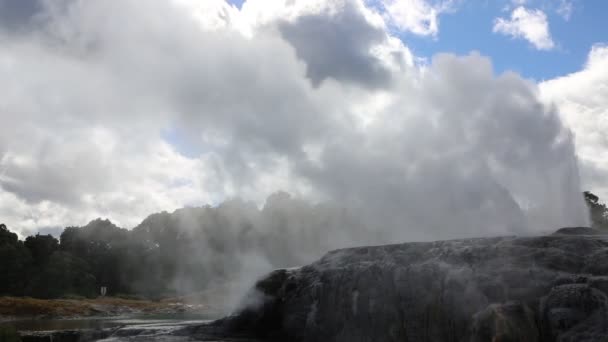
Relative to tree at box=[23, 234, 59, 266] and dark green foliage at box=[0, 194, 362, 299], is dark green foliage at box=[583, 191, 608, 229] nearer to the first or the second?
dark green foliage at box=[0, 194, 362, 299]

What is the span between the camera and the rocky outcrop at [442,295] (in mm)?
14594

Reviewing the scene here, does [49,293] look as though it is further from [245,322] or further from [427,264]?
[427,264]

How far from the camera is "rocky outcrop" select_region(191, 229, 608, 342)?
1459cm

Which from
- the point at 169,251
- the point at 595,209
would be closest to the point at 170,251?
the point at 169,251

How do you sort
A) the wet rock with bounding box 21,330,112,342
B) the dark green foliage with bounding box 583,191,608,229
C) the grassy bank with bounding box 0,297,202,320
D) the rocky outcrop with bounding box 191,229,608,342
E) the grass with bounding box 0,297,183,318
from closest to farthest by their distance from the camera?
the rocky outcrop with bounding box 191,229,608,342 < the wet rock with bounding box 21,330,112,342 < the grassy bank with bounding box 0,297,202,320 < the grass with bounding box 0,297,183,318 < the dark green foliage with bounding box 583,191,608,229

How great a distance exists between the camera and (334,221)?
2731 inches

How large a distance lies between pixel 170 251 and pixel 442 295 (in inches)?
3218

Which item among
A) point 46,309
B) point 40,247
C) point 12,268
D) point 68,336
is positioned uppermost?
point 40,247

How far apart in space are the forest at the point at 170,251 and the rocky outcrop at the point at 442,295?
42.8 m

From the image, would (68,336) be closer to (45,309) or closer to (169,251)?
(45,309)

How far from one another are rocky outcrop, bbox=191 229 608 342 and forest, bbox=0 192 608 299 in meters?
42.8

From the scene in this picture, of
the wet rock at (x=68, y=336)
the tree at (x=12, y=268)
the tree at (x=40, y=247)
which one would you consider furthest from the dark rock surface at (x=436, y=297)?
the tree at (x=40, y=247)

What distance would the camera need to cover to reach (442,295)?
18.2 meters

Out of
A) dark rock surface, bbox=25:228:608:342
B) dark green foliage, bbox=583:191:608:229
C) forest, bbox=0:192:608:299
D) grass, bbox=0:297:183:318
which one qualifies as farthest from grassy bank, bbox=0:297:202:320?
dark green foliage, bbox=583:191:608:229
